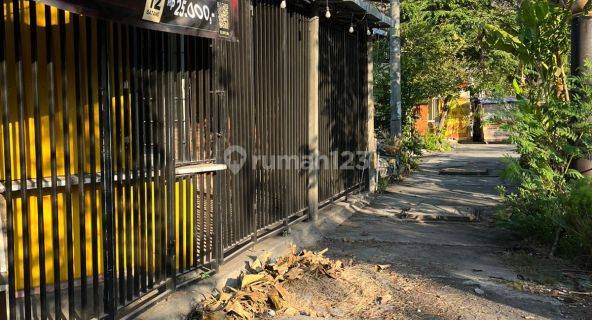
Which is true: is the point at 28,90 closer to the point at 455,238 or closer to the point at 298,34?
the point at 298,34

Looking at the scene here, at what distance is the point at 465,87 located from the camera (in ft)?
87.8

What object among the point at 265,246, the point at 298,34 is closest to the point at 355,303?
the point at 265,246

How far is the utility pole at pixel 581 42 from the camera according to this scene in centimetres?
711

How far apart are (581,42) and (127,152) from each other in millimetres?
5817

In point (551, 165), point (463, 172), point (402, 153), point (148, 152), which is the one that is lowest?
point (463, 172)

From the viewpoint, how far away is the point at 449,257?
22.8ft

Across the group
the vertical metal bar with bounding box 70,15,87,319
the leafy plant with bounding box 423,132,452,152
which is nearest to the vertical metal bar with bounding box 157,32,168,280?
the vertical metal bar with bounding box 70,15,87,319

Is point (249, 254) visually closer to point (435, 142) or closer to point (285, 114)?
point (285, 114)

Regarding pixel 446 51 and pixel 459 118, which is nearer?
pixel 446 51

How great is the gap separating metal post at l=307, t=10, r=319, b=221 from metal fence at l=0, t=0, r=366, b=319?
0.98 meters

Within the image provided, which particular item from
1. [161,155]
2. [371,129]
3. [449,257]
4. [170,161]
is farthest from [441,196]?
[161,155]

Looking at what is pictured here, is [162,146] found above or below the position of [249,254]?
above

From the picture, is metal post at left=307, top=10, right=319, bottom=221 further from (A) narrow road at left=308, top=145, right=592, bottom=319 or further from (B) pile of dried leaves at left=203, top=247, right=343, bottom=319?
(B) pile of dried leaves at left=203, top=247, right=343, bottom=319

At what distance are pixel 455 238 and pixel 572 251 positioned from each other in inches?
66.9
